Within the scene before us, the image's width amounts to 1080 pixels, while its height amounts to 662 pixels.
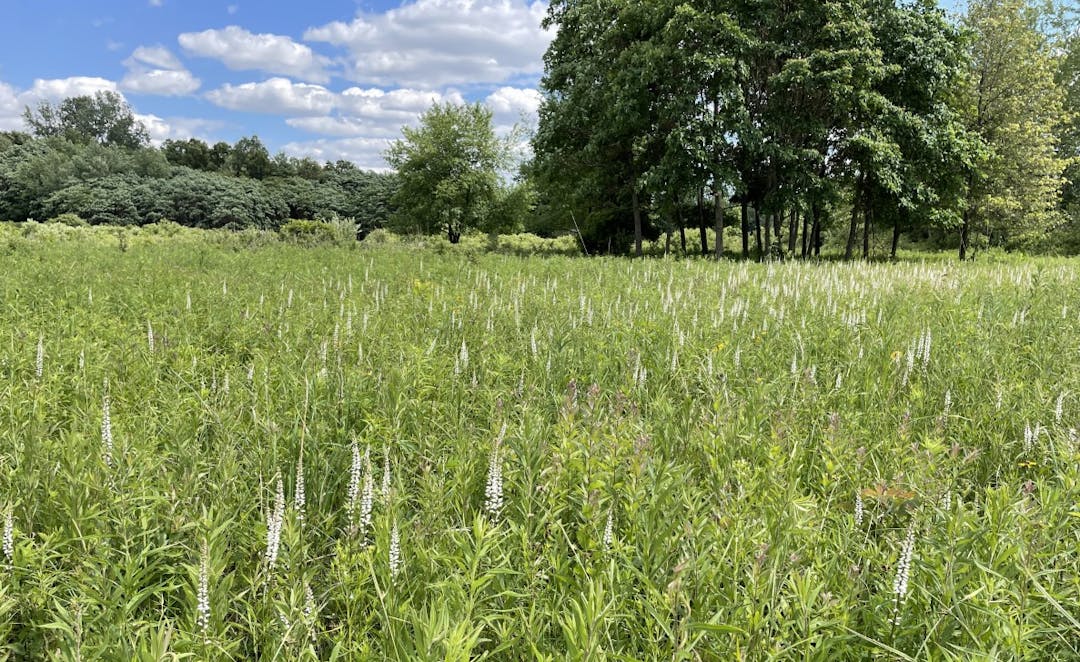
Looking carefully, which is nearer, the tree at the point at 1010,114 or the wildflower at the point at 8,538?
the wildflower at the point at 8,538

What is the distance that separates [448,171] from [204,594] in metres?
49.8

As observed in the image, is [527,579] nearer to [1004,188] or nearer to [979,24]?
[1004,188]

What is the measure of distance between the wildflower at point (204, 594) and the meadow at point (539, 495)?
0.05 feet

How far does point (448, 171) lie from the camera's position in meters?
48.9

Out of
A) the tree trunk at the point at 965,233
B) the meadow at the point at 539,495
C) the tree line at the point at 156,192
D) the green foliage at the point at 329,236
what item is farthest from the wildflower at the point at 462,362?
the tree line at the point at 156,192

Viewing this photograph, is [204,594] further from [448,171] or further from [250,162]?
[250,162]

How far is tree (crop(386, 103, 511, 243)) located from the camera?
157 feet

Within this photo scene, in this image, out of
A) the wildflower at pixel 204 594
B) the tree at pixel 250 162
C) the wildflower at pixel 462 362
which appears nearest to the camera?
the wildflower at pixel 204 594

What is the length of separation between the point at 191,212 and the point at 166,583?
276 feet

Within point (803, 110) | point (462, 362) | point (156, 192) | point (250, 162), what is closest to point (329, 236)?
point (462, 362)

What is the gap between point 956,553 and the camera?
2033 mm

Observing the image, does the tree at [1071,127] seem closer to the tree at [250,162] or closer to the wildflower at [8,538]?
the wildflower at [8,538]

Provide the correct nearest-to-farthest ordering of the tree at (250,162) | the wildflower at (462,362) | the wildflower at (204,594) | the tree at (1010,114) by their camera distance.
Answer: the wildflower at (204,594) → the wildflower at (462,362) → the tree at (1010,114) → the tree at (250,162)

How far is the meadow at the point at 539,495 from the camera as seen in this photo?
1801 mm
